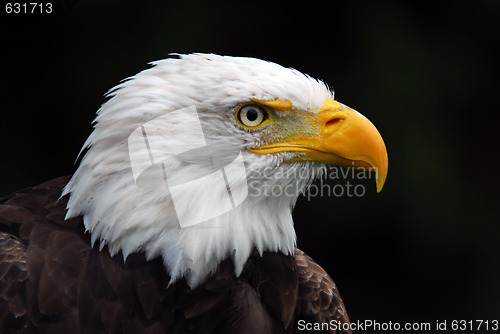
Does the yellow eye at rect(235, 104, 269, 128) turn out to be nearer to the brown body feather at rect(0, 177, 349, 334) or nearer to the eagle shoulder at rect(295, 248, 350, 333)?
the brown body feather at rect(0, 177, 349, 334)

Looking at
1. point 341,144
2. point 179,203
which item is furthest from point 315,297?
point 179,203

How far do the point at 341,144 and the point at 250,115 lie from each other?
0.35 meters

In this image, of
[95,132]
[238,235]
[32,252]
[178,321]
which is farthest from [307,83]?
[32,252]

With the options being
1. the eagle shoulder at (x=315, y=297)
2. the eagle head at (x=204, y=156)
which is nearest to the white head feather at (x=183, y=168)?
the eagle head at (x=204, y=156)

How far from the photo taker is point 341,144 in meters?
2.48

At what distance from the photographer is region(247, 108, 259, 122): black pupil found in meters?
2.41

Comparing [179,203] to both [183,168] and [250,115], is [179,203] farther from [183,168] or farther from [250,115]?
[250,115]

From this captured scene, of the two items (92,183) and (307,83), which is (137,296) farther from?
(307,83)

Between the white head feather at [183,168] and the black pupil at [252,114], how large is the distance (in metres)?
0.05

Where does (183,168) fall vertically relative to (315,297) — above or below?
above

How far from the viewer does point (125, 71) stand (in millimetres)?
4391

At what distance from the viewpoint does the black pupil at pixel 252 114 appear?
2.41 m

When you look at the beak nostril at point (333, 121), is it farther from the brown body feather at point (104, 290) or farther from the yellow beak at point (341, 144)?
the brown body feather at point (104, 290)

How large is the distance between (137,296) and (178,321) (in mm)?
175
